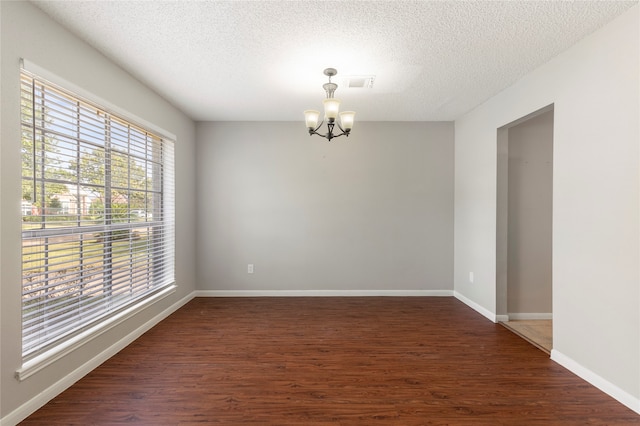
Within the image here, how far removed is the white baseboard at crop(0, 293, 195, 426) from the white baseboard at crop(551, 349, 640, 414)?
376cm

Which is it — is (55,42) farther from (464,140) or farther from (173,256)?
(464,140)

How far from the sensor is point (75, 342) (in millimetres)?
2223

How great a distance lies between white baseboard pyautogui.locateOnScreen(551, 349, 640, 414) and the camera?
6.35ft

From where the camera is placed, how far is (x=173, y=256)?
12.4ft

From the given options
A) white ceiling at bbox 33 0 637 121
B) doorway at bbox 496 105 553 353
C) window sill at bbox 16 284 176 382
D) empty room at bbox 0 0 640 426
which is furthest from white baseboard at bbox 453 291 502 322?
window sill at bbox 16 284 176 382

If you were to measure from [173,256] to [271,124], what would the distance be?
2.24m

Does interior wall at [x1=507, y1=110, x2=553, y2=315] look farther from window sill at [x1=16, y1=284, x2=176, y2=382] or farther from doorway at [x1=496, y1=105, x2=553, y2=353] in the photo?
window sill at [x1=16, y1=284, x2=176, y2=382]

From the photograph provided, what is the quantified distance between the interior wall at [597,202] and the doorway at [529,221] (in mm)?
763

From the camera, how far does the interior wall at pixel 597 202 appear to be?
195 cm

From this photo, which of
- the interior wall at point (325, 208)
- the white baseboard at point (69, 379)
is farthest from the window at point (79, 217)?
the interior wall at point (325, 208)

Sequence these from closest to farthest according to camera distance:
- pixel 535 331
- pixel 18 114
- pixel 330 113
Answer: pixel 18 114 → pixel 330 113 → pixel 535 331

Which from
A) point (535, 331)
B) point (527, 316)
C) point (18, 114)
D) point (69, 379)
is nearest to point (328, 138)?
point (18, 114)

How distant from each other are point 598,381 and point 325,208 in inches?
127

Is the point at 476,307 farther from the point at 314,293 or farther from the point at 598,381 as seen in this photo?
the point at 314,293
